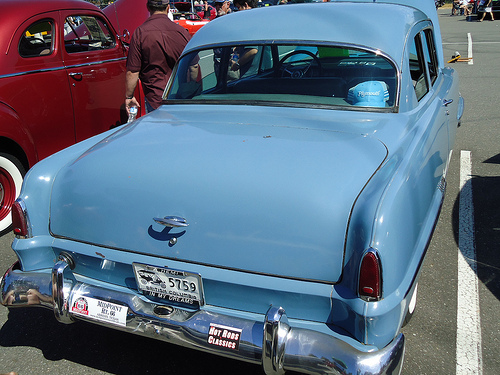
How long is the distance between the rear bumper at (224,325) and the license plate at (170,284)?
55 mm

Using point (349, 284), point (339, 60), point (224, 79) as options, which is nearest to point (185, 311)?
point (349, 284)

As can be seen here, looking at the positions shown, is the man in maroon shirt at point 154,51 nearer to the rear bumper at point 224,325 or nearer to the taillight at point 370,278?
the rear bumper at point 224,325

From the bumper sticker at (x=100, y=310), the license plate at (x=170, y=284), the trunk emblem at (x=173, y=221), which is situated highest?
the trunk emblem at (x=173, y=221)

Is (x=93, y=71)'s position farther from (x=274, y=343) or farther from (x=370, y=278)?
(x=370, y=278)

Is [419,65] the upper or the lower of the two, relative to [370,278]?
upper

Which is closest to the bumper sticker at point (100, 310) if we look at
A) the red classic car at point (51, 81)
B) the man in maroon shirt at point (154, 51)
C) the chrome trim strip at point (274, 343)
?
the chrome trim strip at point (274, 343)

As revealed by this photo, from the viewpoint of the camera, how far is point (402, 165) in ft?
7.92

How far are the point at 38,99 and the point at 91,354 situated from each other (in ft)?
9.24

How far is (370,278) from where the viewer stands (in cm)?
205

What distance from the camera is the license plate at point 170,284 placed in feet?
7.73

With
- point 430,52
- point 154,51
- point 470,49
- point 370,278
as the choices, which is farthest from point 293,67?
point 470,49

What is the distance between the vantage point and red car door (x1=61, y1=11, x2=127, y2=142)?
17.6 ft

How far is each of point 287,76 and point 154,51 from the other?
74.2 inches

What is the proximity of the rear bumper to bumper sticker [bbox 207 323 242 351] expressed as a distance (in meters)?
0.02
